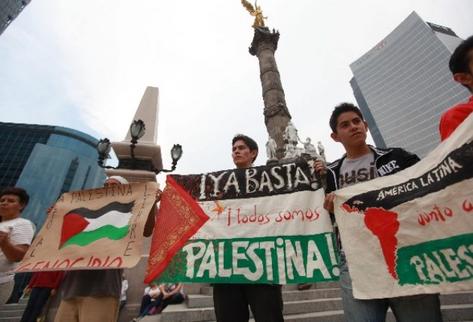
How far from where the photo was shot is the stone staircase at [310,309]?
120 inches

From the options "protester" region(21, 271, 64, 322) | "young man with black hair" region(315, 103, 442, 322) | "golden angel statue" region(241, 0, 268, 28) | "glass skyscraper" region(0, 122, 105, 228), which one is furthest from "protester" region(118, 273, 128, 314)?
"glass skyscraper" region(0, 122, 105, 228)

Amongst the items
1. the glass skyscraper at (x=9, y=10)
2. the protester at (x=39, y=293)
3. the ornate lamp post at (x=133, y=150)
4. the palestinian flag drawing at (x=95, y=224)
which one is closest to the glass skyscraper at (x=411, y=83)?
the ornate lamp post at (x=133, y=150)

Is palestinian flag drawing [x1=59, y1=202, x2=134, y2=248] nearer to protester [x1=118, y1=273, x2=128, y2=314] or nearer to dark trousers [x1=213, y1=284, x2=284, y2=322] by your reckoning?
dark trousers [x1=213, y1=284, x2=284, y2=322]

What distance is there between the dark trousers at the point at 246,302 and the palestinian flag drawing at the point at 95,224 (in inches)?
39.2

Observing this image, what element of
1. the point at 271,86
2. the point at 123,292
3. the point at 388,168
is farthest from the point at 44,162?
the point at 388,168

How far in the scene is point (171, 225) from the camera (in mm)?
2299

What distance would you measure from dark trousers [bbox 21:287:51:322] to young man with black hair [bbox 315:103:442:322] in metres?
3.28

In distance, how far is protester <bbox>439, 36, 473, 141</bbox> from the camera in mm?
1415

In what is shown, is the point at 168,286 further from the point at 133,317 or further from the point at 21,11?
the point at 21,11

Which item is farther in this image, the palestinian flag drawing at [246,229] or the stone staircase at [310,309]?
the stone staircase at [310,309]

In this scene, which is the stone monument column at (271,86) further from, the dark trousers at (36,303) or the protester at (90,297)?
the protester at (90,297)

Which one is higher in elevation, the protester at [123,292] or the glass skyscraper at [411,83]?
the glass skyscraper at [411,83]

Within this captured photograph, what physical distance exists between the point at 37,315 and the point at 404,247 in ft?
12.7

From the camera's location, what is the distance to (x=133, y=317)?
3818mm
